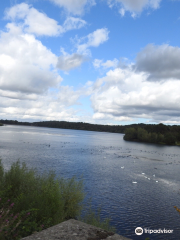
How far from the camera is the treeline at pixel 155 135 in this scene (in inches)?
5420

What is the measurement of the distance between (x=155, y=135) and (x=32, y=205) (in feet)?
442

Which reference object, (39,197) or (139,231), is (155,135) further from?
(39,197)

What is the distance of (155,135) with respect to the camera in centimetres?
13875

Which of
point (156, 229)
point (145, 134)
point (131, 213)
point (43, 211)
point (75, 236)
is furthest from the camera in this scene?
point (145, 134)

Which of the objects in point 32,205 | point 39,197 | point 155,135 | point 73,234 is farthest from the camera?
point 155,135

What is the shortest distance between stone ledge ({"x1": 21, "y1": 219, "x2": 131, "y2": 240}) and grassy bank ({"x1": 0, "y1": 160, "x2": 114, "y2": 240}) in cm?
154

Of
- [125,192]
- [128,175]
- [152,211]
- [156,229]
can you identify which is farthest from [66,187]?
[128,175]

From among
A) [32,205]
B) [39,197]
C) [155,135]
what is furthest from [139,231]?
[155,135]

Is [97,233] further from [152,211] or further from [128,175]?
[128,175]

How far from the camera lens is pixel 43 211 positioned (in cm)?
1209

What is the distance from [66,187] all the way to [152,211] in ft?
A: 33.3

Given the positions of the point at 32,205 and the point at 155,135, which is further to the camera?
the point at 155,135

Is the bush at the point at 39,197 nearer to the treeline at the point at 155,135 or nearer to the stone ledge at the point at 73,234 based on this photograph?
the stone ledge at the point at 73,234

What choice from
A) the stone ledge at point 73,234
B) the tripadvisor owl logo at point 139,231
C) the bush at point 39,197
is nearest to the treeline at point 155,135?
the tripadvisor owl logo at point 139,231
